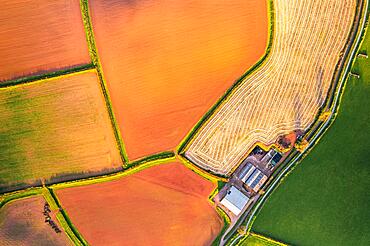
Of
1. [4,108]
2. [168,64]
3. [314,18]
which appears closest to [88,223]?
[4,108]

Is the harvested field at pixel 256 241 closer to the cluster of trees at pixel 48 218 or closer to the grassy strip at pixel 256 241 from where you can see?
the grassy strip at pixel 256 241

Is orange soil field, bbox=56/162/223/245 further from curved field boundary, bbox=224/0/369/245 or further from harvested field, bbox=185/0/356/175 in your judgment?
curved field boundary, bbox=224/0/369/245

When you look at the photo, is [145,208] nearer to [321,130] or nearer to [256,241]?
[256,241]

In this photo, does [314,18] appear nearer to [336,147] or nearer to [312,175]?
[336,147]

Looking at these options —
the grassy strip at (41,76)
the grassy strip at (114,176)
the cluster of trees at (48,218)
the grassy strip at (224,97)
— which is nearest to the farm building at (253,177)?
the grassy strip at (224,97)

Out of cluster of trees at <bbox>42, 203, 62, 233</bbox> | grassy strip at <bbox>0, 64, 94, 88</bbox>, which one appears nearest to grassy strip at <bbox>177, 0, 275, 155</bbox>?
grassy strip at <bbox>0, 64, 94, 88</bbox>

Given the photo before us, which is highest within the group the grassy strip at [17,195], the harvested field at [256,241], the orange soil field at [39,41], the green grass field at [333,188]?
the orange soil field at [39,41]

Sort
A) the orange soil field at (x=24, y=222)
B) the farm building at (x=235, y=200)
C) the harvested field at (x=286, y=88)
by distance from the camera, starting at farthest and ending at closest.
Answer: the harvested field at (x=286, y=88) < the orange soil field at (x=24, y=222) < the farm building at (x=235, y=200)
